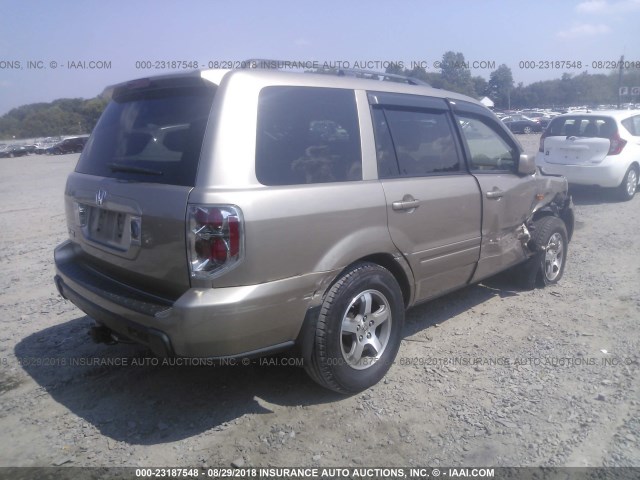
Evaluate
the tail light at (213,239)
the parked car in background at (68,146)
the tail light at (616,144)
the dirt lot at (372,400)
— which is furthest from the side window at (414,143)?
the parked car in background at (68,146)

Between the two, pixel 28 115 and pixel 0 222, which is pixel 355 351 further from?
pixel 28 115

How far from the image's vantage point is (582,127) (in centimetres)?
977

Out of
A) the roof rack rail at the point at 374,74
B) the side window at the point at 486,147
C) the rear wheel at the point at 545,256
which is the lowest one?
the rear wheel at the point at 545,256

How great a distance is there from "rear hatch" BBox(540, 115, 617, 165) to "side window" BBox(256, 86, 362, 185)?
25.5 ft

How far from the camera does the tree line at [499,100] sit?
3694 cm

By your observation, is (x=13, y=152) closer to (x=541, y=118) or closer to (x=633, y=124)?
(x=541, y=118)

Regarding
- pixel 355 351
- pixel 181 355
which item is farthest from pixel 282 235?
pixel 355 351

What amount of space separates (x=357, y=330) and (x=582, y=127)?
8.53 m

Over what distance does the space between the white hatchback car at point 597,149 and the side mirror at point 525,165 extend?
5.73m

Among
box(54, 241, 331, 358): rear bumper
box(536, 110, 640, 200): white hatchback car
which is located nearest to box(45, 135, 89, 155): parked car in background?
box(536, 110, 640, 200): white hatchback car

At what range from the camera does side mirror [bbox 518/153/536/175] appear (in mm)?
4547

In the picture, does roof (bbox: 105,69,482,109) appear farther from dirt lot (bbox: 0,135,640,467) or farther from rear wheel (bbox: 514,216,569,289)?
rear wheel (bbox: 514,216,569,289)

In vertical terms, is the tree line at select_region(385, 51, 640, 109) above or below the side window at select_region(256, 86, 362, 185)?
above

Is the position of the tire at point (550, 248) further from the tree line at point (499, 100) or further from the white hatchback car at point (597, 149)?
the tree line at point (499, 100)
